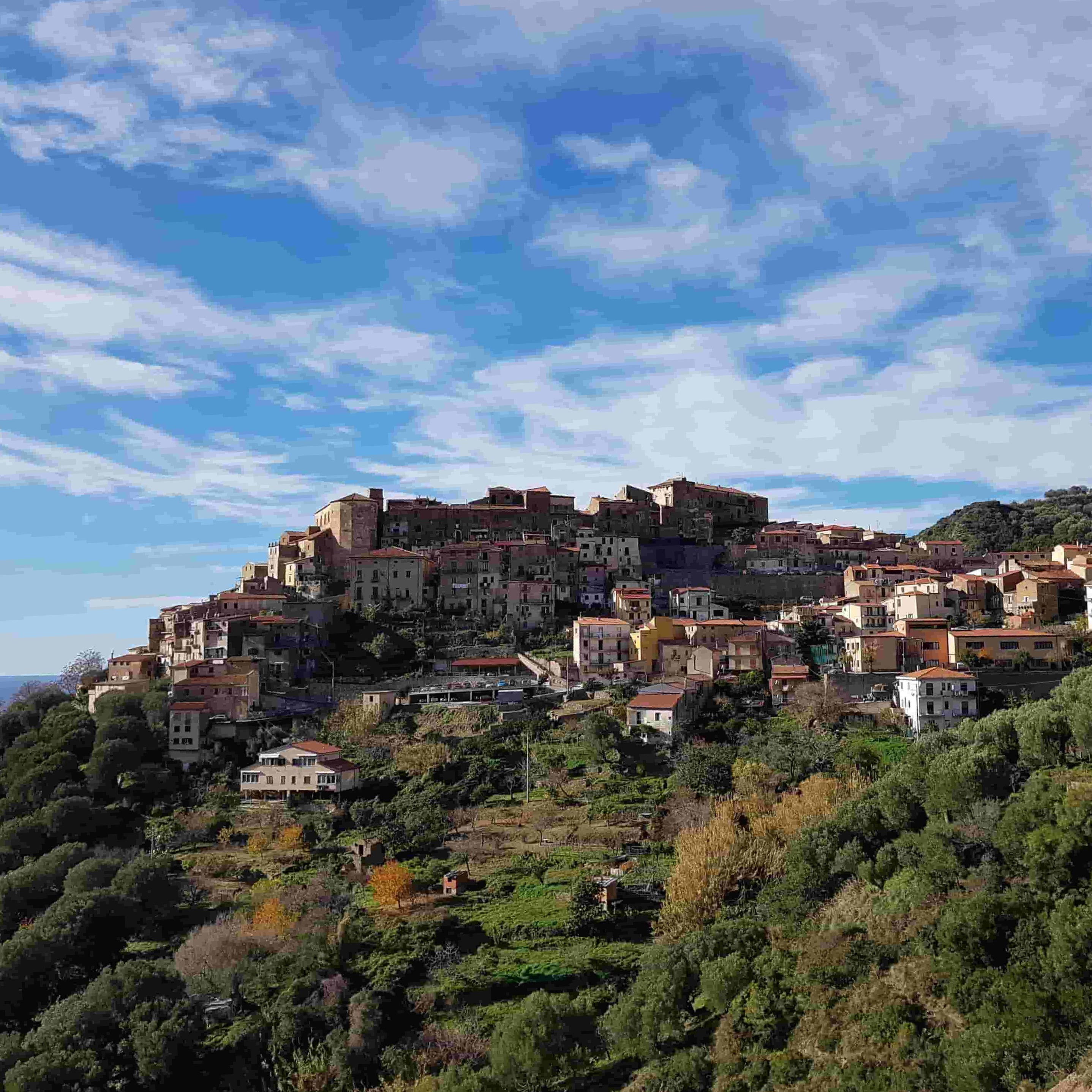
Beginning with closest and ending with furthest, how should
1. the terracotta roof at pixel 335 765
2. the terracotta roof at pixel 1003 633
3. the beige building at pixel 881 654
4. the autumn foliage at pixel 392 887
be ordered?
the autumn foliage at pixel 392 887 < the terracotta roof at pixel 335 765 < the terracotta roof at pixel 1003 633 < the beige building at pixel 881 654

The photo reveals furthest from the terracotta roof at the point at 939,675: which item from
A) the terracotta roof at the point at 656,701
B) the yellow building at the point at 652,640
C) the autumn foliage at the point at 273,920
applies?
the autumn foliage at the point at 273,920

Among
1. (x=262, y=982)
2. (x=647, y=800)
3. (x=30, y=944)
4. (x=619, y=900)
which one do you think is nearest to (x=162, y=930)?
(x=30, y=944)

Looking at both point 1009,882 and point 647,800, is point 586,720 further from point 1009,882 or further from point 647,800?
point 1009,882

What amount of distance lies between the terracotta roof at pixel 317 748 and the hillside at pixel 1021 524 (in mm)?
45652

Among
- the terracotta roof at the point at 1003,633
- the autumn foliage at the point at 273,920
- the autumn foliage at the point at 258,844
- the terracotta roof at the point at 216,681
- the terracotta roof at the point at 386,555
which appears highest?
the terracotta roof at the point at 386,555

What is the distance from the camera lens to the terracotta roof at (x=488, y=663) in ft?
171

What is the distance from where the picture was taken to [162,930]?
3195 centimetres

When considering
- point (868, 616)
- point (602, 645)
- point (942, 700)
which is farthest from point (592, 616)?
point (942, 700)

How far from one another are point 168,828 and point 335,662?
51.2 feet

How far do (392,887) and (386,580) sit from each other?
30406 mm

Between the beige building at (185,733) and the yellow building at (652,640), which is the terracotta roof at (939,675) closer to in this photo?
the yellow building at (652,640)

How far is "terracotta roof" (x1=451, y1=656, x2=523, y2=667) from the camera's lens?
171 ft

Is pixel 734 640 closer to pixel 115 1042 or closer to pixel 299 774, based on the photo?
pixel 299 774

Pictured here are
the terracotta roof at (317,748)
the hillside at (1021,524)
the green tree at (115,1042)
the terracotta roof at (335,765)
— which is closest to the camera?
the green tree at (115,1042)
